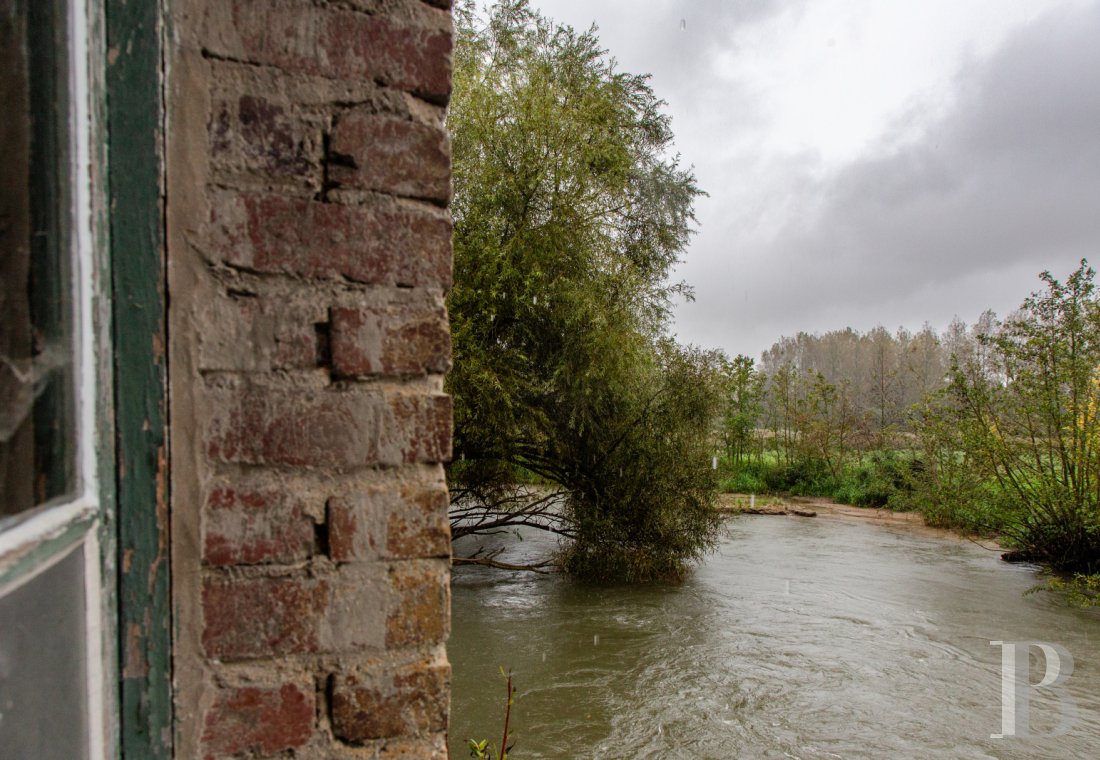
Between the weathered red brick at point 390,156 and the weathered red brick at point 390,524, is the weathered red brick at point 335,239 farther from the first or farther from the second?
the weathered red brick at point 390,524

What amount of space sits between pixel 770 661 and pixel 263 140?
599cm

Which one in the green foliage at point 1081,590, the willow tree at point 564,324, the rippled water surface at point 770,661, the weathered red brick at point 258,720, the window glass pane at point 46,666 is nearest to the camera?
the window glass pane at point 46,666

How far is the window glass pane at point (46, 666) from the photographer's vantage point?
0.52 metres

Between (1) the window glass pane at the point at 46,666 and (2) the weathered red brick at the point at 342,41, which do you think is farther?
(2) the weathered red brick at the point at 342,41

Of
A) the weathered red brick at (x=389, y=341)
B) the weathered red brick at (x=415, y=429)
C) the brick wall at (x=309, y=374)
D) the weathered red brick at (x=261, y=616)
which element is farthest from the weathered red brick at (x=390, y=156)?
the weathered red brick at (x=261, y=616)

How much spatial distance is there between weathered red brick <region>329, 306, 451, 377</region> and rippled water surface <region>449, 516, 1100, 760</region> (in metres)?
3.93

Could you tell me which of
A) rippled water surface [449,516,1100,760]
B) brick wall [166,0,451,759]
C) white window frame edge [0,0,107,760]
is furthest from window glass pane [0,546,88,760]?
rippled water surface [449,516,1100,760]

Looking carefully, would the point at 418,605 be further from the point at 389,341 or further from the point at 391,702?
the point at 389,341

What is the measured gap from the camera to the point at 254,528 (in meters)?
0.80

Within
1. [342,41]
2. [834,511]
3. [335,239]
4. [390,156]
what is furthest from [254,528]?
[834,511]

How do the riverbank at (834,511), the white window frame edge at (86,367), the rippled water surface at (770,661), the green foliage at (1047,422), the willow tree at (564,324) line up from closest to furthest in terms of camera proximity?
the white window frame edge at (86,367), the rippled water surface at (770,661), the willow tree at (564,324), the green foliage at (1047,422), the riverbank at (834,511)

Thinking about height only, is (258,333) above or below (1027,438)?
above

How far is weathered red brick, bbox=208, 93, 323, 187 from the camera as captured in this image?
802 mm

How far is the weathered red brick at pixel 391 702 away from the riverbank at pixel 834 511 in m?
10.1
